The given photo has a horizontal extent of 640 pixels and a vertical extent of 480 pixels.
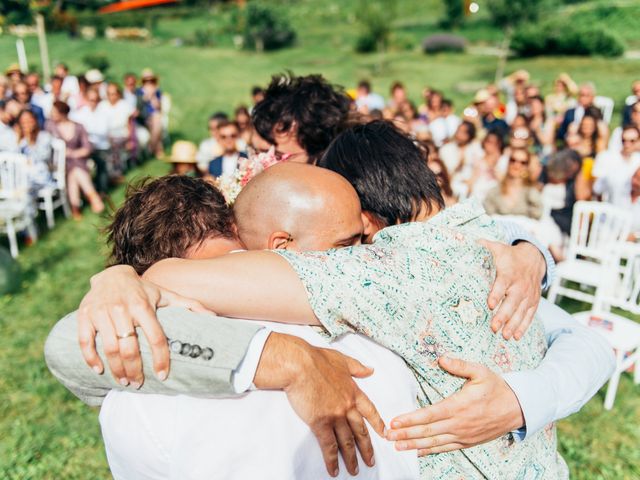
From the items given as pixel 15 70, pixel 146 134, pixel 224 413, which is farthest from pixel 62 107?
pixel 224 413

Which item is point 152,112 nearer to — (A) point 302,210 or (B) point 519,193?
(B) point 519,193

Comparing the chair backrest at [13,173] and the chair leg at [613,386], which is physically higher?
the chair backrest at [13,173]

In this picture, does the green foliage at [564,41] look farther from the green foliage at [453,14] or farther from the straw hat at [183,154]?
the straw hat at [183,154]

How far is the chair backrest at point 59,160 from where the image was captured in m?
9.05

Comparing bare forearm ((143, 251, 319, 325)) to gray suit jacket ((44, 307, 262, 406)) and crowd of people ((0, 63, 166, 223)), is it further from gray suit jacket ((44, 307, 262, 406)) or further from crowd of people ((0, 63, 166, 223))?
crowd of people ((0, 63, 166, 223))

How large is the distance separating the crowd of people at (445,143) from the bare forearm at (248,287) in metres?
1.09

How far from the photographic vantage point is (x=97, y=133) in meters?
10.9

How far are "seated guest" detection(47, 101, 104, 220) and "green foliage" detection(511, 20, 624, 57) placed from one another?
2559 cm

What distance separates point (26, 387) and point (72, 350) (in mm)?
4468

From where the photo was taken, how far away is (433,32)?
125ft

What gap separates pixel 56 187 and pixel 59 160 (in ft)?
1.40

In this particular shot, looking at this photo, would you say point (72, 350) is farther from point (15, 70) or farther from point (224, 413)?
point (15, 70)

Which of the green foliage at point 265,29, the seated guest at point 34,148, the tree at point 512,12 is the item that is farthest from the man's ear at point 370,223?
the green foliage at point 265,29

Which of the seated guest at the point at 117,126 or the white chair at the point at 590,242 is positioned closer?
the white chair at the point at 590,242
